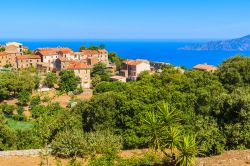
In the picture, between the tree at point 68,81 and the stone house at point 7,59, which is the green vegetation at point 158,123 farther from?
the stone house at point 7,59

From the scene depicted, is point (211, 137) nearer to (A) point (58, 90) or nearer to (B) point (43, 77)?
(A) point (58, 90)

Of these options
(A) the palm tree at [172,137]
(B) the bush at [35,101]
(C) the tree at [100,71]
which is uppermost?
(A) the palm tree at [172,137]

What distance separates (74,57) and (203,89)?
5763cm

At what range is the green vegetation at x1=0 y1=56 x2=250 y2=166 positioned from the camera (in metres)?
14.2

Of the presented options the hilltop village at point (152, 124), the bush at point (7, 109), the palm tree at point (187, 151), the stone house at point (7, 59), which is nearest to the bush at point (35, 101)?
the bush at point (7, 109)

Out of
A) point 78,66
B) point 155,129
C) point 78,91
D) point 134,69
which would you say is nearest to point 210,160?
point 155,129

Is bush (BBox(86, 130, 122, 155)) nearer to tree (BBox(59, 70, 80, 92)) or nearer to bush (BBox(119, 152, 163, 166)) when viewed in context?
bush (BBox(119, 152, 163, 166))

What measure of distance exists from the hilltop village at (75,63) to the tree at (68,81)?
11.3 ft

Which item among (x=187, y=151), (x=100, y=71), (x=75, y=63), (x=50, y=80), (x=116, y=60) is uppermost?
(x=187, y=151)

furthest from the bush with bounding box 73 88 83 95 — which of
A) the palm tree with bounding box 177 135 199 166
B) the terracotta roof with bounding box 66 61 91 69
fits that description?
the palm tree with bounding box 177 135 199 166

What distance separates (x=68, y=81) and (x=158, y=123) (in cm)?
4840

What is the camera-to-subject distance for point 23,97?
174ft

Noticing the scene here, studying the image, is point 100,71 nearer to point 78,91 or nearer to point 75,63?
point 75,63

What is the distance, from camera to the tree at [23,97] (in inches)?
2085
